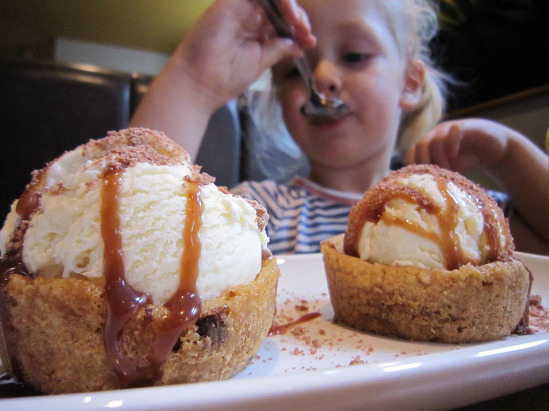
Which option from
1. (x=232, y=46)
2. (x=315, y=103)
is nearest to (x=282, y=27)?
(x=232, y=46)

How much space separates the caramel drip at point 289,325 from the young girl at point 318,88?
0.84 m

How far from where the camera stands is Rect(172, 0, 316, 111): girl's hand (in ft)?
5.65

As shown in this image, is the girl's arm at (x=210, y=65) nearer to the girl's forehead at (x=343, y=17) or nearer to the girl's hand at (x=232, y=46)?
the girl's hand at (x=232, y=46)

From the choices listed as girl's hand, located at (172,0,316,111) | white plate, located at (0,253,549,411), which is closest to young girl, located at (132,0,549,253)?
girl's hand, located at (172,0,316,111)

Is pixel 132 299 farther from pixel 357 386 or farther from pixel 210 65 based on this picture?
pixel 210 65

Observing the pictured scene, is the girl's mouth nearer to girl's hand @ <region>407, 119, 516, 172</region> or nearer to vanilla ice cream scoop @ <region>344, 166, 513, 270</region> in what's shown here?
girl's hand @ <region>407, 119, 516, 172</region>

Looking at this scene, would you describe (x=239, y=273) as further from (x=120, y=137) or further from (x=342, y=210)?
(x=342, y=210)

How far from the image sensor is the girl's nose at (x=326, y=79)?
5.90 ft

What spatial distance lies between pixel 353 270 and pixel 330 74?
3.89ft

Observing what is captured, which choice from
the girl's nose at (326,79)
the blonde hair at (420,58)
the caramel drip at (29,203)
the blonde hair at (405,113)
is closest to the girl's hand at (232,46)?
the girl's nose at (326,79)

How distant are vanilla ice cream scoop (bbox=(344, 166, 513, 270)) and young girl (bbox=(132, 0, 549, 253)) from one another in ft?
2.40

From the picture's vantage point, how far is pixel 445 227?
832 mm

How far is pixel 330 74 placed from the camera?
181cm

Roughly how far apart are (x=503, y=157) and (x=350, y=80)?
0.77 metres
